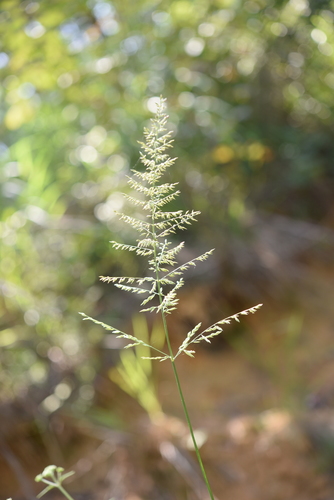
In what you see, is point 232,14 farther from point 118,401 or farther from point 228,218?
point 118,401

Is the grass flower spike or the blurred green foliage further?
the blurred green foliage

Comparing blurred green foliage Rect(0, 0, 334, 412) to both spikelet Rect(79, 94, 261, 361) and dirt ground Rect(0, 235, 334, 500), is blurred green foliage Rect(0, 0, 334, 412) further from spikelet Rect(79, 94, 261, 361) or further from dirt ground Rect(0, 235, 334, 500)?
spikelet Rect(79, 94, 261, 361)

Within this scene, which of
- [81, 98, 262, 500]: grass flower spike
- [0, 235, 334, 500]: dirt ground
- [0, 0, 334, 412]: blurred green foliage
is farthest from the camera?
[0, 0, 334, 412]: blurred green foliage

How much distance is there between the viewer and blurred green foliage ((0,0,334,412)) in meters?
2.20

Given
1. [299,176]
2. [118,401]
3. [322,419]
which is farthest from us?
[299,176]

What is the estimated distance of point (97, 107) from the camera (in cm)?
272

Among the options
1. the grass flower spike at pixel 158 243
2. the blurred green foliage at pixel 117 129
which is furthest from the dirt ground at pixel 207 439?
the grass flower spike at pixel 158 243

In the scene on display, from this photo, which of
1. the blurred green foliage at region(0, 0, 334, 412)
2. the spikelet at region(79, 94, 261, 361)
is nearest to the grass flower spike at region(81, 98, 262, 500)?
the spikelet at region(79, 94, 261, 361)

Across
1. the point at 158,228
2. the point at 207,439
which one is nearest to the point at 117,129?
the point at 207,439

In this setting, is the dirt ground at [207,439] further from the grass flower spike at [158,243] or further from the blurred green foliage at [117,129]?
the grass flower spike at [158,243]

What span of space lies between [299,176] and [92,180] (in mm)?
1195

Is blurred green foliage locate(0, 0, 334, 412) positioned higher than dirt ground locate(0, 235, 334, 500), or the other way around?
blurred green foliage locate(0, 0, 334, 412)

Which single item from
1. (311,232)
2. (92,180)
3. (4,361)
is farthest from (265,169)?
Answer: (4,361)

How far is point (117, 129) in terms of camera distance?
8.65ft
